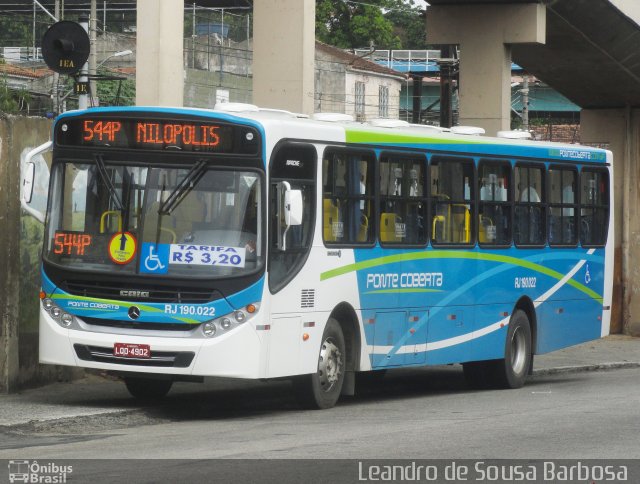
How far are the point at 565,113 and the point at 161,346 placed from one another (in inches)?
2909

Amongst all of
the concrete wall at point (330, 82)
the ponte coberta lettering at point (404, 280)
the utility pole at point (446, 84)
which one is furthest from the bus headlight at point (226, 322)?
the concrete wall at point (330, 82)

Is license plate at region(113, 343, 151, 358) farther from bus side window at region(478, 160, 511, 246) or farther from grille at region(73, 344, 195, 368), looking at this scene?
bus side window at region(478, 160, 511, 246)

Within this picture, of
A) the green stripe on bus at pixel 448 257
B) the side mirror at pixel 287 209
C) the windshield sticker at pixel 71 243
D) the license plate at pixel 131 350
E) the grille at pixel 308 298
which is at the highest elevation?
the side mirror at pixel 287 209

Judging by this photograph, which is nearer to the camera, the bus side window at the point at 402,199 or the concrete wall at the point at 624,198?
the bus side window at the point at 402,199

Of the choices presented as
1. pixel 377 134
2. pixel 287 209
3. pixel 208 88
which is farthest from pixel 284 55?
pixel 208 88

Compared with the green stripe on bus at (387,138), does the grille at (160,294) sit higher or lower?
lower

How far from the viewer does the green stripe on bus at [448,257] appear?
14.6m

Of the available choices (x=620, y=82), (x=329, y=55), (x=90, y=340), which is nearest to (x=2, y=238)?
(x=90, y=340)

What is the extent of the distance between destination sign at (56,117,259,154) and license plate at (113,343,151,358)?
1.82 meters

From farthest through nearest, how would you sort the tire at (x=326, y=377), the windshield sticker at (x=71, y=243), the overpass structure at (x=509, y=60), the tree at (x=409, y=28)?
the tree at (x=409, y=28), the overpass structure at (x=509, y=60), the tire at (x=326, y=377), the windshield sticker at (x=71, y=243)

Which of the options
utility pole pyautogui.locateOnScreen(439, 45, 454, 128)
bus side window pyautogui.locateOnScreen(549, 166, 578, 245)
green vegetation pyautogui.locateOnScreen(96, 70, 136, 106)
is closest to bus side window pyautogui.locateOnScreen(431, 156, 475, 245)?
bus side window pyautogui.locateOnScreen(549, 166, 578, 245)

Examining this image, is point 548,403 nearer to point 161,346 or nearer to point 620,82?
point 161,346

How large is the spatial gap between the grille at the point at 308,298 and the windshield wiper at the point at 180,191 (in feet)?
5.08

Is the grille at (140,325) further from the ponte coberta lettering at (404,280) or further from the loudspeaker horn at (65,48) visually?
the loudspeaker horn at (65,48)
